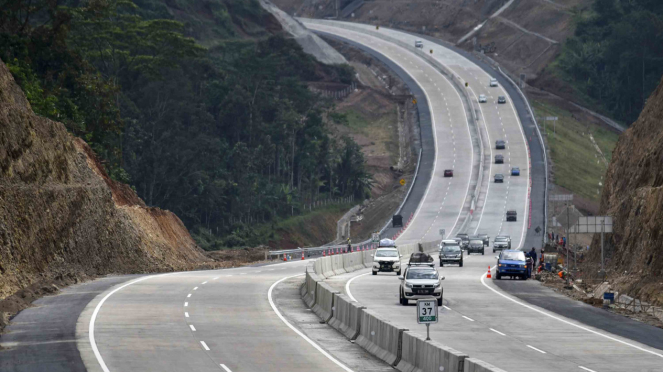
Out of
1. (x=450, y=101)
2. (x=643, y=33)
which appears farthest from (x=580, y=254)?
(x=643, y=33)

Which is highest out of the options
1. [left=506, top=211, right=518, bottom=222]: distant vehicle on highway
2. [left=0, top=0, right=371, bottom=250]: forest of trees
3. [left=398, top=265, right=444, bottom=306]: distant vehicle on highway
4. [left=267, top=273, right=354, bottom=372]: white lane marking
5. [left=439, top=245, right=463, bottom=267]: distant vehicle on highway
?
[left=0, top=0, right=371, bottom=250]: forest of trees

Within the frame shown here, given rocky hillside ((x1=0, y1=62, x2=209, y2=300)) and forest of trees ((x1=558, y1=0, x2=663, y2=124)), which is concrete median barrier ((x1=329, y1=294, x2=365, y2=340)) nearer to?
rocky hillside ((x1=0, y1=62, x2=209, y2=300))

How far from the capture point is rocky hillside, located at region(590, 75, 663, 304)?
45300 millimetres

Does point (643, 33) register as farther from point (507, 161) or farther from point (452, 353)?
point (452, 353)

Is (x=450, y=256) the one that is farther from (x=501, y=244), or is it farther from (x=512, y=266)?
(x=501, y=244)

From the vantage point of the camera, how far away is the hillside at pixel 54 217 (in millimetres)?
42656

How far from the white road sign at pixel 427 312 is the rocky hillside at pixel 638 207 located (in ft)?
68.5

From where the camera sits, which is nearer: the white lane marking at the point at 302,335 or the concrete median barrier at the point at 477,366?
the concrete median barrier at the point at 477,366

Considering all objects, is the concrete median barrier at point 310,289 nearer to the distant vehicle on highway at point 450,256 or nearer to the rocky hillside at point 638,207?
the rocky hillside at point 638,207

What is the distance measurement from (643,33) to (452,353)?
A: 171269 mm

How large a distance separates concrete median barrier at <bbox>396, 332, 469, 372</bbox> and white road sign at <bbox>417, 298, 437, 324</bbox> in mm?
444

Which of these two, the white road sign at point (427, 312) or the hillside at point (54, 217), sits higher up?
the hillside at point (54, 217)

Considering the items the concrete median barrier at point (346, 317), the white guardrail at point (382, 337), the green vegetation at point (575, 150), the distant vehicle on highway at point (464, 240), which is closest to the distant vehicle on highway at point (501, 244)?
the distant vehicle on highway at point (464, 240)

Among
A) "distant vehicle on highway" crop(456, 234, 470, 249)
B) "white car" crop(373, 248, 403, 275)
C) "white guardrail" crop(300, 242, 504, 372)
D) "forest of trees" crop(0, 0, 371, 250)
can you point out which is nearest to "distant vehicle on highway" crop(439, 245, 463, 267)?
"white car" crop(373, 248, 403, 275)
